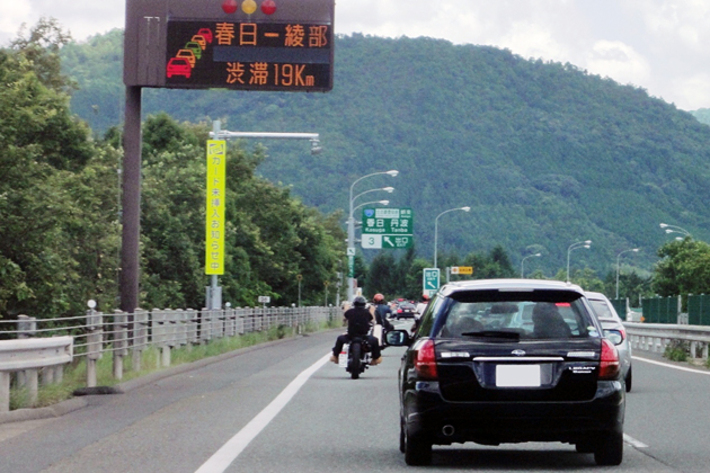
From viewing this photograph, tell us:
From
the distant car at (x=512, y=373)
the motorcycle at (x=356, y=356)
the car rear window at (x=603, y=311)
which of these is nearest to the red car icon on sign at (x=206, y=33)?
the motorcycle at (x=356, y=356)

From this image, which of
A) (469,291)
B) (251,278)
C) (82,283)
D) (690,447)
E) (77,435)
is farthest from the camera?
(251,278)

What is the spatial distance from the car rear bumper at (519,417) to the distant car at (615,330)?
7.39 meters

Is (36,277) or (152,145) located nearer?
(36,277)

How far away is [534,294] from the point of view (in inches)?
381

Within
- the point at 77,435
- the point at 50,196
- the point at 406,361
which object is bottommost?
the point at 77,435

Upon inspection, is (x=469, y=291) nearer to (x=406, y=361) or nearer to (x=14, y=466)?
(x=406, y=361)

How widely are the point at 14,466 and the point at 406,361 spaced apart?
10.3 ft

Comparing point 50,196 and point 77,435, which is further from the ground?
point 50,196

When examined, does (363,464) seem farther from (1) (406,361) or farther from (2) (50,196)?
(2) (50,196)

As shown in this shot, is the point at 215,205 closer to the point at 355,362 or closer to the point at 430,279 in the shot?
the point at 355,362

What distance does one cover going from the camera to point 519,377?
9328mm

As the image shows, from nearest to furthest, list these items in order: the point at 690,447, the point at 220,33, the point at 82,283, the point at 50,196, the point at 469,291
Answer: the point at 469,291
the point at 690,447
the point at 220,33
the point at 50,196
the point at 82,283

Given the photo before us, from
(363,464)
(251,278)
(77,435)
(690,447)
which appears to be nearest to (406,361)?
(363,464)

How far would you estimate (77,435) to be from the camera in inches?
494
